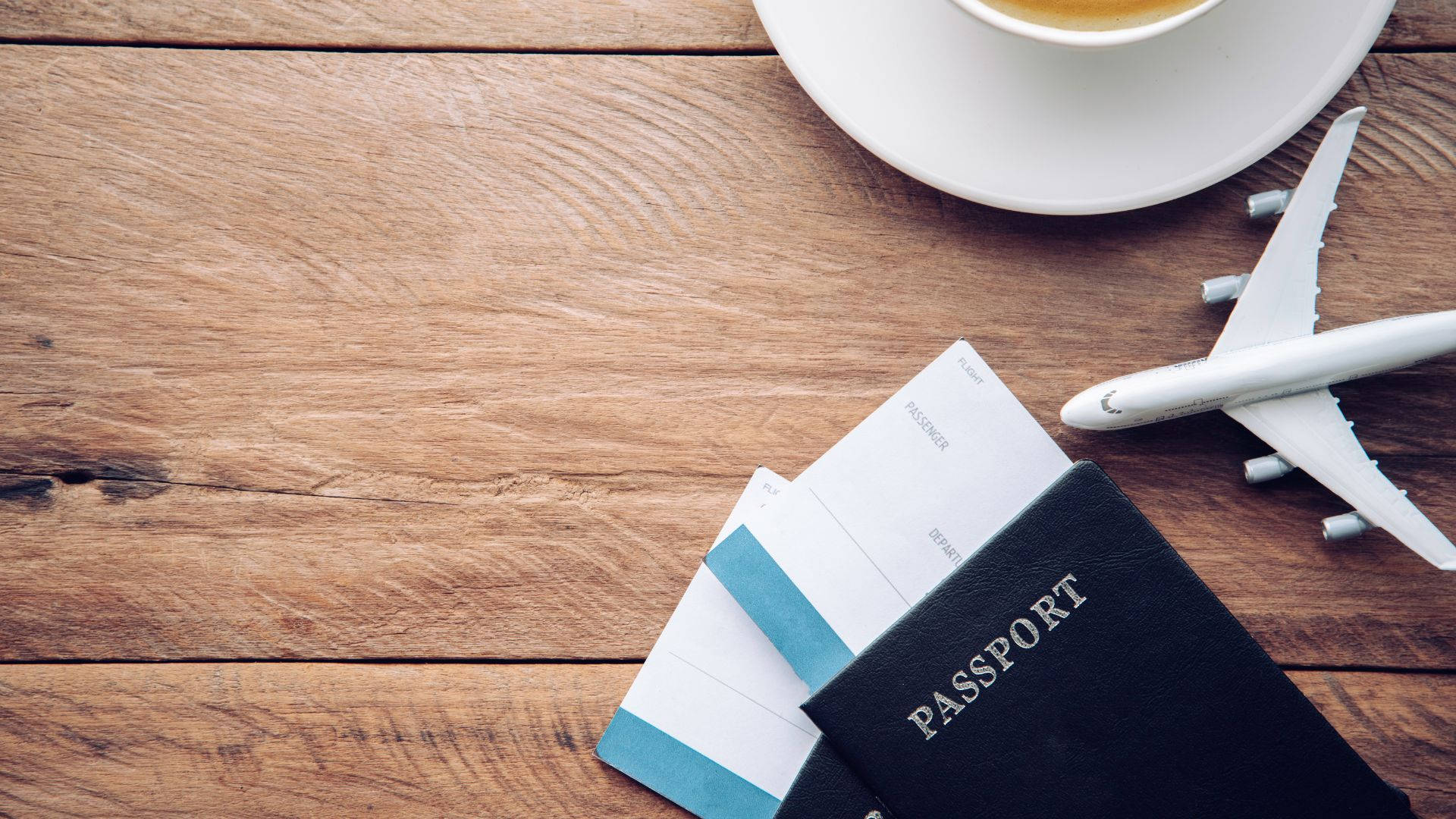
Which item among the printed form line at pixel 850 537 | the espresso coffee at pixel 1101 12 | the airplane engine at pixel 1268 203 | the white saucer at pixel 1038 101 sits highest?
the espresso coffee at pixel 1101 12

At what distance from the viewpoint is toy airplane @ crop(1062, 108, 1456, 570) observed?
564 millimetres

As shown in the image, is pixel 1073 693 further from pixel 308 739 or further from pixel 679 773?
pixel 308 739

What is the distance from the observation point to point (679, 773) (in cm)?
62

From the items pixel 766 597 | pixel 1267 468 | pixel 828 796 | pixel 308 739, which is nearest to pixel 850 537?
pixel 766 597

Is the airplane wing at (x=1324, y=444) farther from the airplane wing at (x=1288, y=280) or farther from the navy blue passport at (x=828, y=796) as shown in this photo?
the navy blue passport at (x=828, y=796)

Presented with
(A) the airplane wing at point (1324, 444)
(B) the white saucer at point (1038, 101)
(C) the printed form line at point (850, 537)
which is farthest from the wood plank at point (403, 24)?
(A) the airplane wing at point (1324, 444)

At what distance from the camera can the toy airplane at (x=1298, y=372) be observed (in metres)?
0.56

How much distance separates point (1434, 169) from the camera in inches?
24.3

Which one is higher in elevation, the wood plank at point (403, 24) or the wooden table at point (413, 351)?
the wood plank at point (403, 24)

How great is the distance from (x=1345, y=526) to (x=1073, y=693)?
0.23 meters

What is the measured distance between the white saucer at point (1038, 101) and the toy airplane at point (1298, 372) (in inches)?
3.5

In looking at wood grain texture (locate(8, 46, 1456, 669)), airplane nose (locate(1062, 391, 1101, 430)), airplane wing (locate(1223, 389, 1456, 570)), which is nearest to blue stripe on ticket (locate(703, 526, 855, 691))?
wood grain texture (locate(8, 46, 1456, 669))

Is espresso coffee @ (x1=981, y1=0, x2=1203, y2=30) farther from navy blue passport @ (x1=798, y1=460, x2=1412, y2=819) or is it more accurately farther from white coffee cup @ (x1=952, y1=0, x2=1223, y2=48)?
navy blue passport @ (x1=798, y1=460, x2=1412, y2=819)

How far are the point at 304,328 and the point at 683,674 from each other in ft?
1.28
